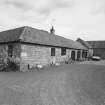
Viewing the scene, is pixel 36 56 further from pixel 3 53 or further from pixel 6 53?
pixel 3 53

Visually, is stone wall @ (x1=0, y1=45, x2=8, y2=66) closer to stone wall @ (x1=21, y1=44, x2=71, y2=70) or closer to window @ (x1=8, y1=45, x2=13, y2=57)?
window @ (x1=8, y1=45, x2=13, y2=57)

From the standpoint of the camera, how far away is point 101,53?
40094 millimetres

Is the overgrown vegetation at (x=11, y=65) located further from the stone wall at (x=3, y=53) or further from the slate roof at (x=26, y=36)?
the slate roof at (x=26, y=36)

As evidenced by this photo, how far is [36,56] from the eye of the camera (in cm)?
1401

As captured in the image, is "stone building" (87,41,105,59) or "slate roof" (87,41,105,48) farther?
"slate roof" (87,41,105,48)

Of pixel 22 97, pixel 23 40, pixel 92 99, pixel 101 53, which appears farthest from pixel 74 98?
pixel 101 53

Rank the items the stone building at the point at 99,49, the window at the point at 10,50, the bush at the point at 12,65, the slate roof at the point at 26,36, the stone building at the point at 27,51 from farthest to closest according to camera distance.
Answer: the stone building at the point at 99,49 < the slate roof at the point at 26,36 < the window at the point at 10,50 < the stone building at the point at 27,51 < the bush at the point at 12,65

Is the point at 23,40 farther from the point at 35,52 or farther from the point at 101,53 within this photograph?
the point at 101,53

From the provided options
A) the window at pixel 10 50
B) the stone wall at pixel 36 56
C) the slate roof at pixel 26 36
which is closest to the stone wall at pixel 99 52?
the stone wall at pixel 36 56

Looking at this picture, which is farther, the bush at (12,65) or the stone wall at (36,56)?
the stone wall at (36,56)

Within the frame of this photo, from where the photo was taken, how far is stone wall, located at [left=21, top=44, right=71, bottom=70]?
12.5m

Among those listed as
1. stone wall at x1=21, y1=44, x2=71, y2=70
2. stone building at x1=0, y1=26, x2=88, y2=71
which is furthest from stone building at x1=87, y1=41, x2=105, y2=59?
stone building at x1=0, y1=26, x2=88, y2=71

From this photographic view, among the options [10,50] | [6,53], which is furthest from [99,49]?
[6,53]

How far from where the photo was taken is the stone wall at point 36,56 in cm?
1246
